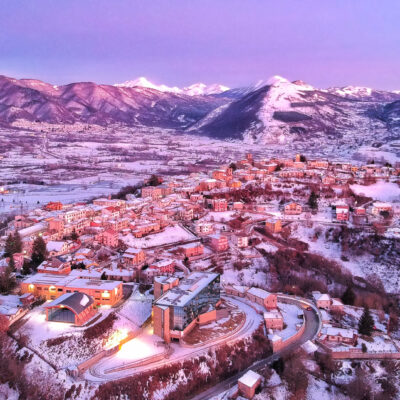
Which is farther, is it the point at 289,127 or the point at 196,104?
the point at 196,104

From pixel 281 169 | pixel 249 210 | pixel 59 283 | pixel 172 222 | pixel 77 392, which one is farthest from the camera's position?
pixel 281 169

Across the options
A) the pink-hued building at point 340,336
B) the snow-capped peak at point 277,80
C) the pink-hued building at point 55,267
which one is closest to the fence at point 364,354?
the pink-hued building at point 340,336

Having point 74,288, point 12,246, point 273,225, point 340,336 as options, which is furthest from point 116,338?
point 273,225

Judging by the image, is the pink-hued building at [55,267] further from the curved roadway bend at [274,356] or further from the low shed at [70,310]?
the curved roadway bend at [274,356]

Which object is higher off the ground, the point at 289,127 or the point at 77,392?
the point at 289,127

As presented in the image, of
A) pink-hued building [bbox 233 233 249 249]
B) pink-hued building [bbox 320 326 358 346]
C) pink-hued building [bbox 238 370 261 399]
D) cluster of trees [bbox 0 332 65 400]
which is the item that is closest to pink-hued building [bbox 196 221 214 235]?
pink-hued building [bbox 233 233 249 249]

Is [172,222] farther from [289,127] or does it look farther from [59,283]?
[289,127]

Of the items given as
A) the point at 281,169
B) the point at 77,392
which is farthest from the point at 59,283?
the point at 281,169

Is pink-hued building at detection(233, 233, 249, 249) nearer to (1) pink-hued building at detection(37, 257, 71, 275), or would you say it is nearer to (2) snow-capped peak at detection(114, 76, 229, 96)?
(1) pink-hued building at detection(37, 257, 71, 275)

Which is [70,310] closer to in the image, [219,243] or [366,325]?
[219,243]
